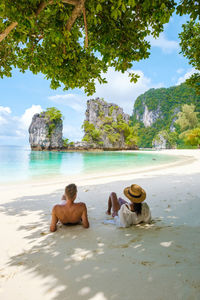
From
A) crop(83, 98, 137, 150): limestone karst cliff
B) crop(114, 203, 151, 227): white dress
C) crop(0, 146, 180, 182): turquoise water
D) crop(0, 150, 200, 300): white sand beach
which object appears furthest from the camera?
crop(83, 98, 137, 150): limestone karst cliff

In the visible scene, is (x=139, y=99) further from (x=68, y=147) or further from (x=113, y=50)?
(x=113, y=50)

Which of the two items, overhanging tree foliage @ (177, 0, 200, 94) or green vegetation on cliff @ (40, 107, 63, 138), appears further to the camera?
green vegetation on cliff @ (40, 107, 63, 138)

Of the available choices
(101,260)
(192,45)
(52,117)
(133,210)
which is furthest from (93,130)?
(101,260)

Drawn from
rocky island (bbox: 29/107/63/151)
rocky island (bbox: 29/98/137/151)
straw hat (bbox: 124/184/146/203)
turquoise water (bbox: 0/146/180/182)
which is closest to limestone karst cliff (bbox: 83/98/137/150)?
rocky island (bbox: 29/98/137/151)

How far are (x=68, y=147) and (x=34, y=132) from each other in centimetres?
1526

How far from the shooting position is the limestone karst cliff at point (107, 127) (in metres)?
68.5

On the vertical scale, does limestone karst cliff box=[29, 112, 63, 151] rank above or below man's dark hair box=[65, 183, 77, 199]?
above

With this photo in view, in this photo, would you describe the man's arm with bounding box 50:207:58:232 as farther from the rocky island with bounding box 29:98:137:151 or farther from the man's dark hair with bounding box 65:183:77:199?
the rocky island with bounding box 29:98:137:151

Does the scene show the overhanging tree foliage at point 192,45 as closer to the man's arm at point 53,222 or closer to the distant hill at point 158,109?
the man's arm at point 53,222

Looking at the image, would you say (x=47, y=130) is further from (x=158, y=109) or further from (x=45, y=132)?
(x=158, y=109)

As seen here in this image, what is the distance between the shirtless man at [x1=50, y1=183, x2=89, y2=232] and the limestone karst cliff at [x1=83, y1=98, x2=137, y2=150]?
63.9m

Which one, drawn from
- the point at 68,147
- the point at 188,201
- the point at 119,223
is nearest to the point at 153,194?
the point at 188,201

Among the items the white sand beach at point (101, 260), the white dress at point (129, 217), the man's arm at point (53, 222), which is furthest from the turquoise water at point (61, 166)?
the white dress at point (129, 217)

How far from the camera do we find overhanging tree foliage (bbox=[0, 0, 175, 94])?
3.27 meters
